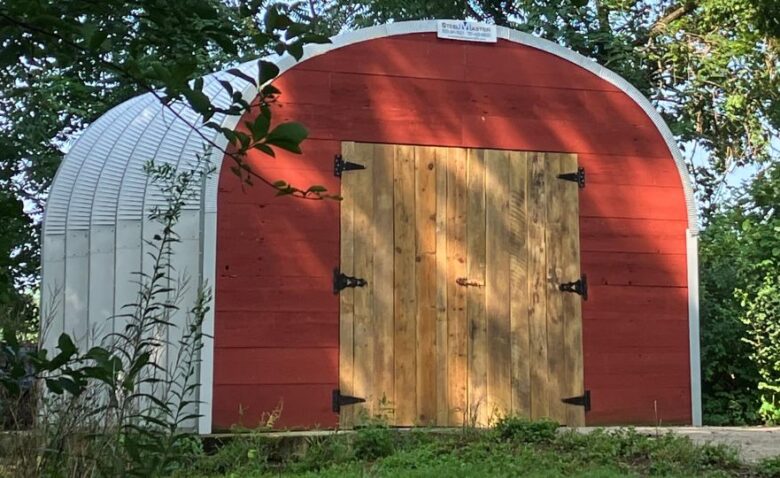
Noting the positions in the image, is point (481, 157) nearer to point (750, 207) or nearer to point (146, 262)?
point (146, 262)

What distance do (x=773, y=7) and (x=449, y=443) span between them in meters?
5.38

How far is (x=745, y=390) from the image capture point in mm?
9281

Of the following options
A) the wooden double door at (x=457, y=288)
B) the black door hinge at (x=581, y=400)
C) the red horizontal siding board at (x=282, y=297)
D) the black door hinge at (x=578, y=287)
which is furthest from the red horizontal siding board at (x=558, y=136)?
the black door hinge at (x=581, y=400)

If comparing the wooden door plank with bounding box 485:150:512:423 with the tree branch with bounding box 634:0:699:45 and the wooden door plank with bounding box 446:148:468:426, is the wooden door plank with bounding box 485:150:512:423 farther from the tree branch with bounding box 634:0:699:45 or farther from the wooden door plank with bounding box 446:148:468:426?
the tree branch with bounding box 634:0:699:45

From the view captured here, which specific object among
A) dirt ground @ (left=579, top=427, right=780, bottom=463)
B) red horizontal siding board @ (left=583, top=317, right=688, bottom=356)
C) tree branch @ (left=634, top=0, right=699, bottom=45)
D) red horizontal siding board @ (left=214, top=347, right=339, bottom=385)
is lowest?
dirt ground @ (left=579, top=427, right=780, bottom=463)

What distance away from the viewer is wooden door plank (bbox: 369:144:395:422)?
6.98 meters

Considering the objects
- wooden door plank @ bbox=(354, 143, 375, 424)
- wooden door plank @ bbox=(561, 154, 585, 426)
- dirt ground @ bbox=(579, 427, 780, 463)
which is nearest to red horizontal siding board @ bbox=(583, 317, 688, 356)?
wooden door plank @ bbox=(561, 154, 585, 426)

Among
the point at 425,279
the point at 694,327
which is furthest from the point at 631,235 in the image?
the point at 425,279

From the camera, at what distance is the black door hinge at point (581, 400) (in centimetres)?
733

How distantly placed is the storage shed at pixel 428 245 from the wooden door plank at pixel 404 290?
0.02 m

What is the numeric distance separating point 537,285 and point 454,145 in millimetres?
1324

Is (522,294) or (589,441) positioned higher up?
(522,294)

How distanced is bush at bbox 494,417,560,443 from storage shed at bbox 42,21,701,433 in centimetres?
88

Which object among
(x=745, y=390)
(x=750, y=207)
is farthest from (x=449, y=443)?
(x=750, y=207)
